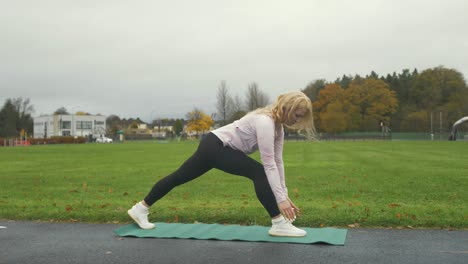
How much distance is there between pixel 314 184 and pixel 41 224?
7573 millimetres

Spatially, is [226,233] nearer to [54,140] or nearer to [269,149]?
[269,149]

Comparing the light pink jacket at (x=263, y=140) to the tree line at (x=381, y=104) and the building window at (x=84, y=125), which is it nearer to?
the tree line at (x=381, y=104)

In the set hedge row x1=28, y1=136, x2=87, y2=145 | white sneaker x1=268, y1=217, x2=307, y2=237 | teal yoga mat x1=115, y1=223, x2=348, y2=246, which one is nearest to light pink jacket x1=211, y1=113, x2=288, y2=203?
white sneaker x1=268, y1=217, x2=307, y2=237

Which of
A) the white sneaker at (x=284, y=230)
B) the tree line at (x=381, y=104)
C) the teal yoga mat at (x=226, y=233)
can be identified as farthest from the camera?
the tree line at (x=381, y=104)

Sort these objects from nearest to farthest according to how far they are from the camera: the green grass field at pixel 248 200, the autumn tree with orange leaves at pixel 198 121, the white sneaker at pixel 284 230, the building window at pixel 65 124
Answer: the white sneaker at pixel 284 230
the green grass field at pixel 248 200
the autumn tree with orange leaves at pixel 198 121
the building window at pixel 65 124

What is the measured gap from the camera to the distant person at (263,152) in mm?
4855

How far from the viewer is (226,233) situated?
5.54 meters

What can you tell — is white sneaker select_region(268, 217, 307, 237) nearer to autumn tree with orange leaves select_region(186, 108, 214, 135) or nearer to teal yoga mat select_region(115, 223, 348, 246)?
teal yoga mat select_region(115, 223, 348, 246)

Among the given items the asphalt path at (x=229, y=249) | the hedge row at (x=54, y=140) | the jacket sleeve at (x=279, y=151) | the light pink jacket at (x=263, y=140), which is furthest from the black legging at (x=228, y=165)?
the hedge row at (x=54, y=140)

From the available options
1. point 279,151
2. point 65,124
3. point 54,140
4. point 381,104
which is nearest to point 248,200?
point 279,151

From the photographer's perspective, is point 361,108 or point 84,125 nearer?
point 361,108

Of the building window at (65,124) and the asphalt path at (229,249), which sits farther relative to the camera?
the building window at (65,124)

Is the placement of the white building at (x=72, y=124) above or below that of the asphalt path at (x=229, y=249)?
above

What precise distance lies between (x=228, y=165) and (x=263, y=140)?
61 cm
